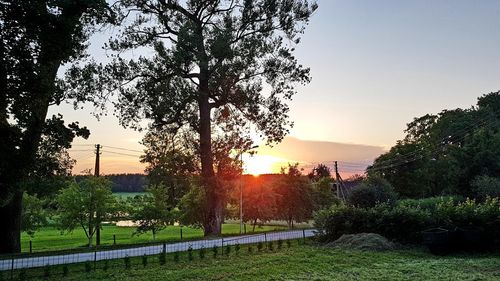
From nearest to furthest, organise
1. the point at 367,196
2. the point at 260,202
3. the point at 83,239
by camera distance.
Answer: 1. the point at 367,196
2. the point at 83,239
3. the point at 260,202

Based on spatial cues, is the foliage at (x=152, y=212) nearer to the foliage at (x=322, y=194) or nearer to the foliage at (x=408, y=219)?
the foliage at (x=408, y=219)

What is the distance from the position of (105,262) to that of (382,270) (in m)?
7.66

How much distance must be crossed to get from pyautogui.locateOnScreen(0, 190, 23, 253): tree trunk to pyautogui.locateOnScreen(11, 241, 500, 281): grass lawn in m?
6.96

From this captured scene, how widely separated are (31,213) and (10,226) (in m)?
15.8

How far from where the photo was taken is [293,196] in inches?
1672

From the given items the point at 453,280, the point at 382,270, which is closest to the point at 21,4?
the point at 382,270

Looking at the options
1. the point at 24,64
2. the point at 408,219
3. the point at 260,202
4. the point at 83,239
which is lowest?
the point at 83,239

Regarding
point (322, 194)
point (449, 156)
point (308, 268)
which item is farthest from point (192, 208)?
point (449, 156)

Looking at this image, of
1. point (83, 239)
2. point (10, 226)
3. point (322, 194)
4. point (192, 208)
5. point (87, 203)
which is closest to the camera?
point (10, 226)

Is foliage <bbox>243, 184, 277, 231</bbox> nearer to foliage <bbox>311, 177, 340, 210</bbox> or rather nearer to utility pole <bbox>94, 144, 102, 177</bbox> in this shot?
foliage <bbox>311, 177, 340, 210</bbox>

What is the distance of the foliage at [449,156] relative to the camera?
40.8 meters

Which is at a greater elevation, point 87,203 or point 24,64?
point 24,64

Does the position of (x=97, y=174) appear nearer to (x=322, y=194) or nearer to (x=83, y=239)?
(x=83, y=239)

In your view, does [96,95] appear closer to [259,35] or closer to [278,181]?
[259,35]
